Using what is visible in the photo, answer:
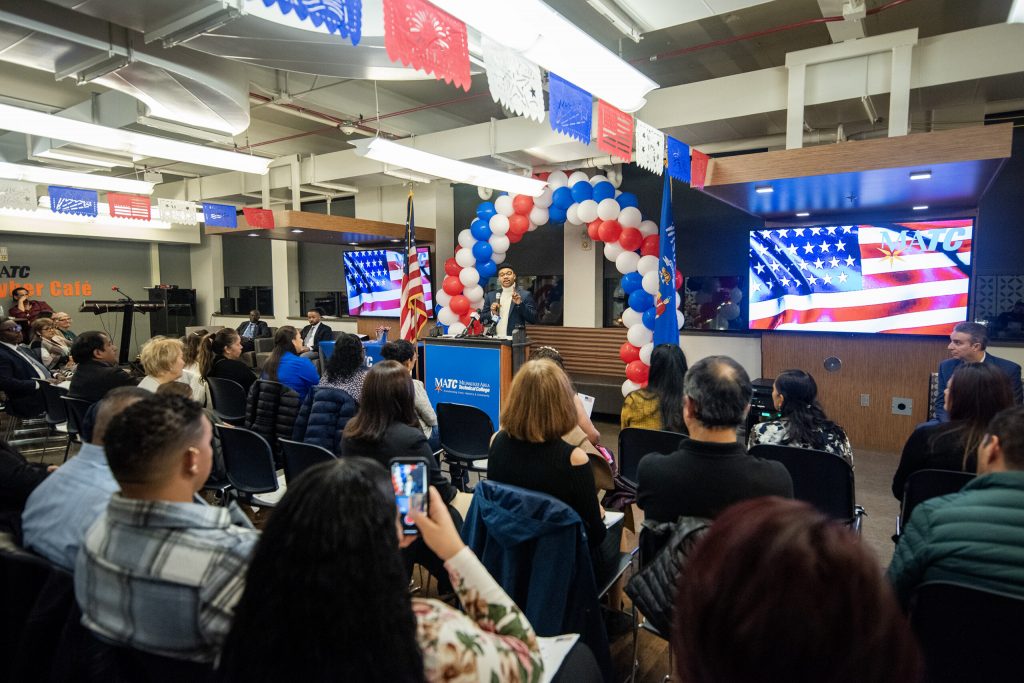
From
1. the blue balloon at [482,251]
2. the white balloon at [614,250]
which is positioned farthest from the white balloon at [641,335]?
the blue balloon at [482,251]

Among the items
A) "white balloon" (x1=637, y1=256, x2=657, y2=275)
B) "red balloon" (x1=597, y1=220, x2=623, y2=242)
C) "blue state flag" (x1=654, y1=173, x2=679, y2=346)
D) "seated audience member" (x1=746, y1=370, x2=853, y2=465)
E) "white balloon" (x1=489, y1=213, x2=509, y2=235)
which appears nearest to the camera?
"seated audience member" (x1=746, y1=370, x2=853, y2=465)

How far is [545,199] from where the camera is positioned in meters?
6.79

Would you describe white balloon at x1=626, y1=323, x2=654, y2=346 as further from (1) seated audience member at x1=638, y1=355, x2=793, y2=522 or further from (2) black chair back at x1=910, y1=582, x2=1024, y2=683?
(2) black chair back at x1=910, y1=582, x2=1024, y2=683

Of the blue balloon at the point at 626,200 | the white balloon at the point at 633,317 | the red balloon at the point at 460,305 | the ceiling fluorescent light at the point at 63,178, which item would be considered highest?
the ceiling fluorescent light at the point at 63,178

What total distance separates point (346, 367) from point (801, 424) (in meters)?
2.44

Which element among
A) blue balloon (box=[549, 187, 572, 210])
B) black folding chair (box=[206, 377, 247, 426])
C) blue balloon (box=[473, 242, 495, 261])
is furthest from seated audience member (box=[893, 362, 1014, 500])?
blue balloon (box=[473, 242, 495, 261])

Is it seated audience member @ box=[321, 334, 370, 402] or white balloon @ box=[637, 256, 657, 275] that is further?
white balloon @ box=[637, 256, 657, 275]

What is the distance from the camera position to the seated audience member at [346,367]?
3.47 m

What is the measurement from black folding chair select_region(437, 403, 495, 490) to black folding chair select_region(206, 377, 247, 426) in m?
1.65

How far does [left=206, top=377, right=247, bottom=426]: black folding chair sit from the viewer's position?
441 cm

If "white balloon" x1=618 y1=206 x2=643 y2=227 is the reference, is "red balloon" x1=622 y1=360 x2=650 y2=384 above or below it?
below

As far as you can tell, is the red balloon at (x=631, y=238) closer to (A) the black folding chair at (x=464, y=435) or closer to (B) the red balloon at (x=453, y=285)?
(B) the red balloon at (x=453, y=285)

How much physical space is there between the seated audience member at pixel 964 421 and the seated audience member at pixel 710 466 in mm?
1127

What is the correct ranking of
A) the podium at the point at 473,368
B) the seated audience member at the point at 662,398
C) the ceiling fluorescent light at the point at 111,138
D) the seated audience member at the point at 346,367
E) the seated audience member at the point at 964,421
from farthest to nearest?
the podium at the point at 473,368 → the ceiling fluorescent light at the point at 111,138 → the seated audience member at the point at 346,367 → the seated audience member at the point at 662,398 → the seated audience member at the point at 964,421
